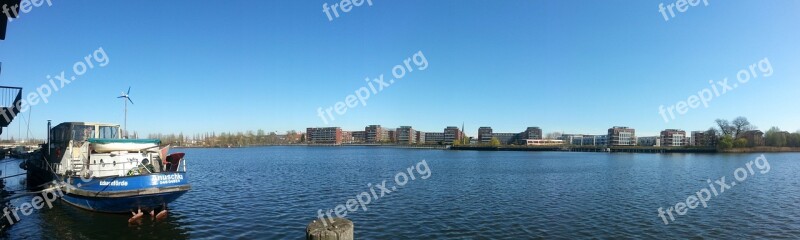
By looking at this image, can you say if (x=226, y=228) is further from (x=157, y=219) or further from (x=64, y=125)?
(x=64, y=125)

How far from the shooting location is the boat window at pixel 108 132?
1077 inches

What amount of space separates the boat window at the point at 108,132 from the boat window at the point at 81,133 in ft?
2.45

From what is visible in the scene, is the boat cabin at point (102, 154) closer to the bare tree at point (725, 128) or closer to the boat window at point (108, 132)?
the boat window at point (108, 132)

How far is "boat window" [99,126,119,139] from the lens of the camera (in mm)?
27367

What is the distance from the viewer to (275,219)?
23031mm

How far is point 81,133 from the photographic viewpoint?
26078mm

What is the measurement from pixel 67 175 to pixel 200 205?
7396mm

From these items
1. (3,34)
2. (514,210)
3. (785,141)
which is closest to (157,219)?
(3,34)

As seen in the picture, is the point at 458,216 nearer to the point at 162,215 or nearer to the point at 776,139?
the point at 162,215

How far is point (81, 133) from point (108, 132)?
1.77m

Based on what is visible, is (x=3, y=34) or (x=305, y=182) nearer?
(x=3, y=34)

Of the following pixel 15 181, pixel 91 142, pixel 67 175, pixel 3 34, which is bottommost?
pixel 15 181

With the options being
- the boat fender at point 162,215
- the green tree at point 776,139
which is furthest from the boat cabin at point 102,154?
the green tree at point 776,139

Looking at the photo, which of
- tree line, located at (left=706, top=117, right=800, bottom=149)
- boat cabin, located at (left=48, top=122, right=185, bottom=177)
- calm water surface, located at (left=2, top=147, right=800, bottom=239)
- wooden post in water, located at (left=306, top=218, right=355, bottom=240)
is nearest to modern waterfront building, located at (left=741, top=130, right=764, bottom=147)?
tree line, located at (left=706, top=117, right=800, bottom=149)
